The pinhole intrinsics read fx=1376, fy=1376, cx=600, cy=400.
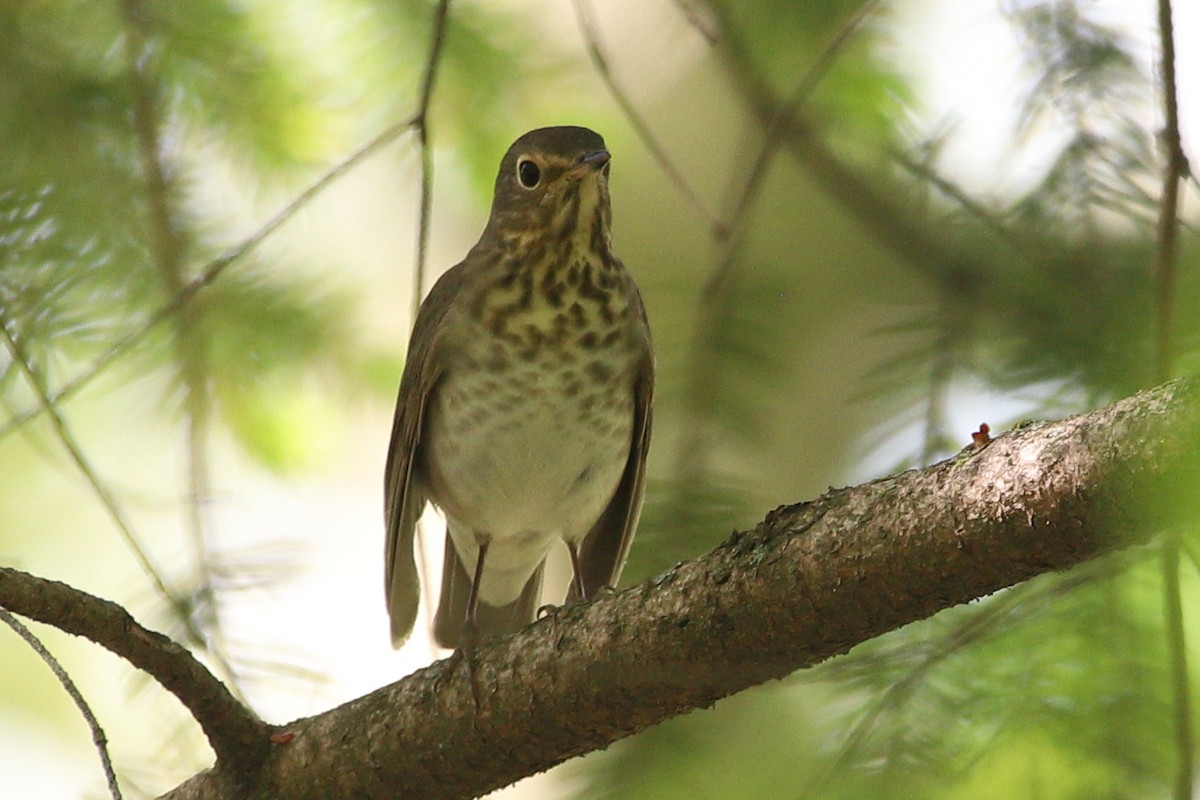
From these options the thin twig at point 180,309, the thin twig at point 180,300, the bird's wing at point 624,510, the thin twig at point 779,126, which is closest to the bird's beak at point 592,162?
the bird's wing at point 624,510

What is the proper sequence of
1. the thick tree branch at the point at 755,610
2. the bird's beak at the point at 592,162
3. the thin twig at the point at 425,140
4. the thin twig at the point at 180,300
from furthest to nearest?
the bird's beak at the point at 592,162 < the thin twig at the point at 425,140 < the thin twig at the point at 180,300 < the thick tree branch at the point at 755,610

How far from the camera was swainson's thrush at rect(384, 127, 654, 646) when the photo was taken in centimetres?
315

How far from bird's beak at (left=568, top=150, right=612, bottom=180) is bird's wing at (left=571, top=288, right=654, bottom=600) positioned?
338 millimetres

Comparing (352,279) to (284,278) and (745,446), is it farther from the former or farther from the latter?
(745,446)

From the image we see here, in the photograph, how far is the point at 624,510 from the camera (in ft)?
11.4

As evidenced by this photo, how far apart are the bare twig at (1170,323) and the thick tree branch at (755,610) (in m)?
0.09

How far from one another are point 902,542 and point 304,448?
1732 millimetres

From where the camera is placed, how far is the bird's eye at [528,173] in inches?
121

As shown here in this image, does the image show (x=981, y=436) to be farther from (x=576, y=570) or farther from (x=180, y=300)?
(x=576, y=570)

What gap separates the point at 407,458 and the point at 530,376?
374 millimetres

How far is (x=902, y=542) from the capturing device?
1.61 metres

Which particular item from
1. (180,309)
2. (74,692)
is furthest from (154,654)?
(180,309)

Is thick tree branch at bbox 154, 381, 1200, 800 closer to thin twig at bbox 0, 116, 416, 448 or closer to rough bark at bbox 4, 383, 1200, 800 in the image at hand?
rough bark at bbox 4, 383, 1200, 800

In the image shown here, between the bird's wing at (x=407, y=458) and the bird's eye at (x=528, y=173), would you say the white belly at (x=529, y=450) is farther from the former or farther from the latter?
the bird's eye at (x=528, y=173)
